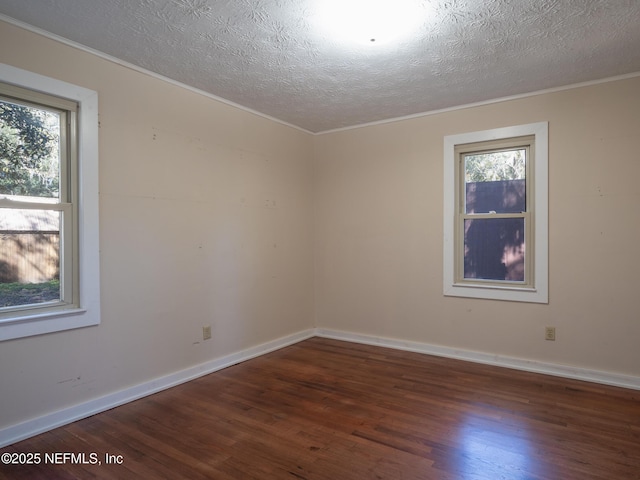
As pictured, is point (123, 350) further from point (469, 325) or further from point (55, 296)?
point (469, 325)

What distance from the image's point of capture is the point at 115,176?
2.84 metres

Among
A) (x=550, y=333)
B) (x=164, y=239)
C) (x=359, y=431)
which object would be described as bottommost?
(x=359, y=431)

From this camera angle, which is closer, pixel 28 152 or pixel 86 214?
pixel 28 152

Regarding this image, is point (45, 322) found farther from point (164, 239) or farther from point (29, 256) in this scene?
point (164, 239)

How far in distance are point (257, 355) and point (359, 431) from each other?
1752 mm

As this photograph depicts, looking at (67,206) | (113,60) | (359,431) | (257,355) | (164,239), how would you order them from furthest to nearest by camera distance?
1. (257,355)
2. (164,239)
3. (113,60)
4. (67,206)
5. (359,431)

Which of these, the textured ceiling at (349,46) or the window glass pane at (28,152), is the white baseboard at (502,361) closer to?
the textured ceiling at (349,46)

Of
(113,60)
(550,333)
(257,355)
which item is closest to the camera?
(113,60)

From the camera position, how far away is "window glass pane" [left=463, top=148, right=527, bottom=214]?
12.0 feet

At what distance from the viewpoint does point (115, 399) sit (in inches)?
111

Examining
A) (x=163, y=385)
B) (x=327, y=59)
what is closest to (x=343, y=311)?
(x=163, y=385)

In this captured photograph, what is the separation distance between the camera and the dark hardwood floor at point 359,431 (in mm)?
2055

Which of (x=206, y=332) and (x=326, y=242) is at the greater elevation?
(x=326, y=242)

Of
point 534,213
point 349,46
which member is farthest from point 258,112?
point 534,213
